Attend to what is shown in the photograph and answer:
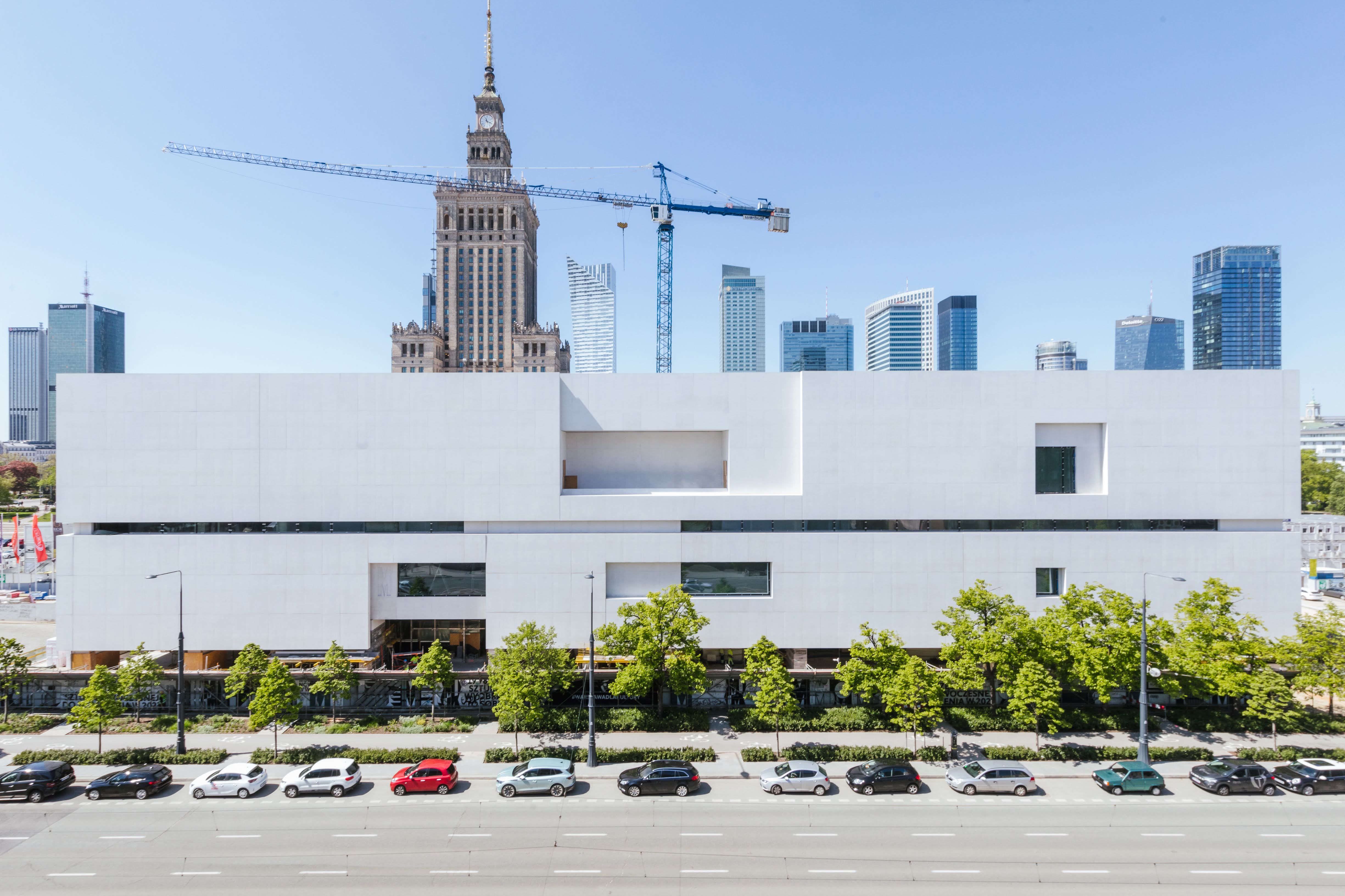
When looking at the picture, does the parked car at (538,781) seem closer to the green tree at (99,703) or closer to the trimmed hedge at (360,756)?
the trimmed hedge at (360,756)

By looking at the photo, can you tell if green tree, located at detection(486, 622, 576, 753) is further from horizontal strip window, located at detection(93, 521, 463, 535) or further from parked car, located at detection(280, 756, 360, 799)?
horizontal strip window, located at detection(93, 521, 463, 535)

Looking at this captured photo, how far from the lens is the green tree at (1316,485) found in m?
128

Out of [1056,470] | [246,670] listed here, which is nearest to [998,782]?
[1056,470]

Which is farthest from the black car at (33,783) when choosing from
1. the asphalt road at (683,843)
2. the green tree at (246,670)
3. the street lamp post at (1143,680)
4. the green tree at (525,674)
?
the street lamp post at (1143,680)

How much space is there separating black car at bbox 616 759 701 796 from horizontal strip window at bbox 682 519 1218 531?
46.8ft

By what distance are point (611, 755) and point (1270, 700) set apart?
35778mm

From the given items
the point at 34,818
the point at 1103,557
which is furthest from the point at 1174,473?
the point at 34,818

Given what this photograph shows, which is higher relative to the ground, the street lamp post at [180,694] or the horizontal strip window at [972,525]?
the horizontal strip window at [972,525]

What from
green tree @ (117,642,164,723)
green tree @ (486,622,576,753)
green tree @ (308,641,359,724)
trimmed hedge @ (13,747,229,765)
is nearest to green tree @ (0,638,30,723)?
green tree @ (117,642,164,723)

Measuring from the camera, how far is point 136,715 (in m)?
36.3

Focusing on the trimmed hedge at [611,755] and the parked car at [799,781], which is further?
the trimmed hedge at [611,755]

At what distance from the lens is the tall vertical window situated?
38562 millimetres

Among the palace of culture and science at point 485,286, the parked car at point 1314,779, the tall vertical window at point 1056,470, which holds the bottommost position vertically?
the parked car at point 1314,779

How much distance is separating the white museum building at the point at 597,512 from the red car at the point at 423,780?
976cm
